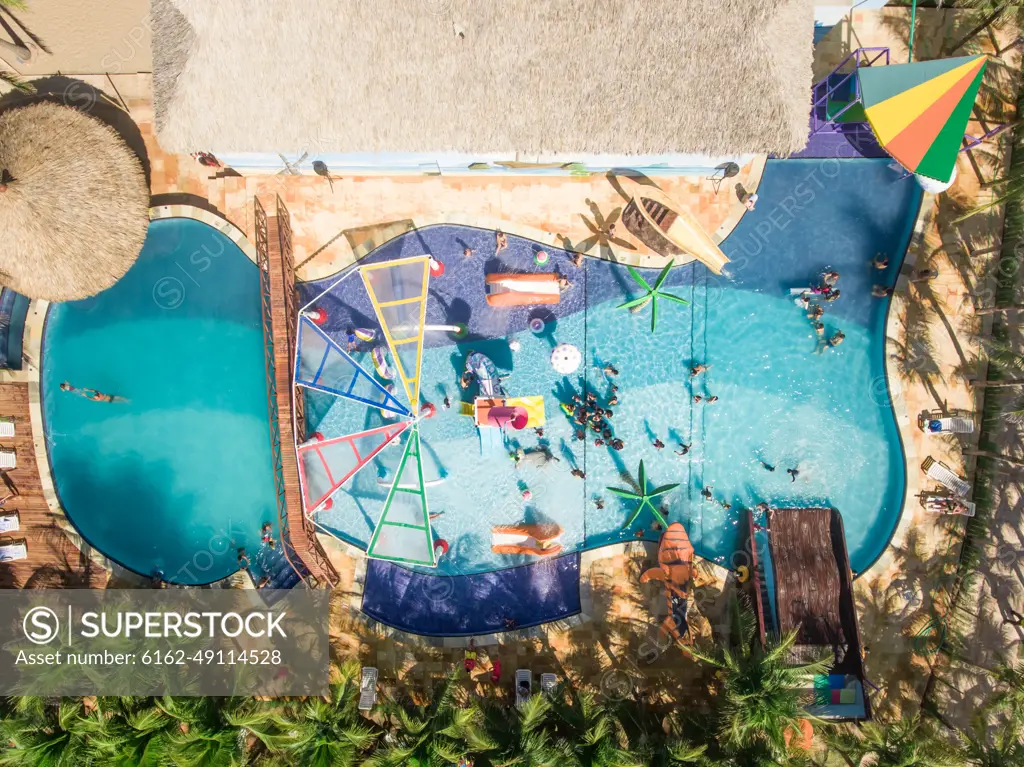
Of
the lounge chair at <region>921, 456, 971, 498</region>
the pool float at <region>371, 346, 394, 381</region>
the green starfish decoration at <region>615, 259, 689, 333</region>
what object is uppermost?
the green starfish decoration at <region>615, 259, 689, 333</region>

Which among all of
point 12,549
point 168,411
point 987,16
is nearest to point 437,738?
point 168,411

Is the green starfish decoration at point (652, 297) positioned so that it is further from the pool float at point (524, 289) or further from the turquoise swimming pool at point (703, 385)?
the pool float at point (524, 289)

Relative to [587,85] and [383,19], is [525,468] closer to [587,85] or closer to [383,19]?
[587,85]

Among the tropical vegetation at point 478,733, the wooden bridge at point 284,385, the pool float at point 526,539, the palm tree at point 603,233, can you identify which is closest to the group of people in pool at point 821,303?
the palm tree at point 603,233

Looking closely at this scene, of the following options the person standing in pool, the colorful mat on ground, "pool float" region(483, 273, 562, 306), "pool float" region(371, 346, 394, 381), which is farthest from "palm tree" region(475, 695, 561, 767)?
the colorful mat on ground

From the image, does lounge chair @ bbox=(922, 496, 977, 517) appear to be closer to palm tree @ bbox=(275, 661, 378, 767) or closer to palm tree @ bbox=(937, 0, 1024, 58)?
palm tree @ bbox=(937, 0, 1024, 58)

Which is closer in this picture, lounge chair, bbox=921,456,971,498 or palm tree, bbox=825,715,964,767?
palm tree, bbox=825,715,964,767

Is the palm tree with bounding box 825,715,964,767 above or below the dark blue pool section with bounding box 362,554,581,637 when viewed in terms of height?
below

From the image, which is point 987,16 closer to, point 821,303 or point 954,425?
point 821,303
